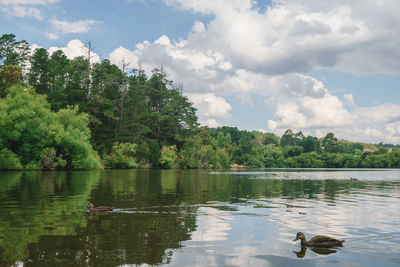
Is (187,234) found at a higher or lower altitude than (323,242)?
lower

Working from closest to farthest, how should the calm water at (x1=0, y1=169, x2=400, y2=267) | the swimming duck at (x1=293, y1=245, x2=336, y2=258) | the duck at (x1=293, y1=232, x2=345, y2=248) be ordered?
1. the calm water at (x1=0, y1=169, x2=400, y2=267)
2. the swimming duck at (x1=293, y1=245, x2=336, y2=258)
3. the duck at (x1=293, y1=232, x2=345, y2=248)

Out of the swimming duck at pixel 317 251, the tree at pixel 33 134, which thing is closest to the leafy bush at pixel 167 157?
the tree at pixel 33 134

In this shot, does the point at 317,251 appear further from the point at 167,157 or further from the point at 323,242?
the point at 167,157

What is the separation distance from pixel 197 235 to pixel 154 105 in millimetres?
117252

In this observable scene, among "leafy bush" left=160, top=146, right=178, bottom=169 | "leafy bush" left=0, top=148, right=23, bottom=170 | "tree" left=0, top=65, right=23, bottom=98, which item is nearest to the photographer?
"leafy bush" left=0, top=148, right=23, bottom=170

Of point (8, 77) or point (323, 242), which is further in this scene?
point (8, 77)

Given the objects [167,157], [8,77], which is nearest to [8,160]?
[8,77]

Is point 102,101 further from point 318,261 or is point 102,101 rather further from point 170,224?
point 318,261

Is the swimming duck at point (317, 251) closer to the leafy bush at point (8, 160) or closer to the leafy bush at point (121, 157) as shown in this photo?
Answer: the leafy bush at point (8, 160)

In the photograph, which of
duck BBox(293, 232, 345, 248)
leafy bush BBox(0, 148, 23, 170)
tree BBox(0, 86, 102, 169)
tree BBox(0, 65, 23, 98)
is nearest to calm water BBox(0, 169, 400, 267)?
duck BBox(293, 232, 345, 248)

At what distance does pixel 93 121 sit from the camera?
91.9m

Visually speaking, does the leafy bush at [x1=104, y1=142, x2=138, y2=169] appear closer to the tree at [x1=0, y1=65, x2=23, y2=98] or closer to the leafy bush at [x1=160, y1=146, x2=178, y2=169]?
the leafy bush at [x1=160, y1=146, x2=178, y2=169]

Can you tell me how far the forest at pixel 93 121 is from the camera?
204 feet

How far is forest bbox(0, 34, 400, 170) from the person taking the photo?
62.1m
